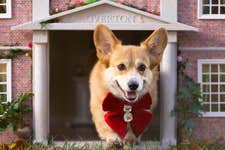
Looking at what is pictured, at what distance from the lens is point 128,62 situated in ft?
30.3

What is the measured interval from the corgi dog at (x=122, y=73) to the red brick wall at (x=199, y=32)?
5.95ft

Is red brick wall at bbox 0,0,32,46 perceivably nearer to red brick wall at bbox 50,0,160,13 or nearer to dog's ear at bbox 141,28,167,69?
red brick wall at bbox 50,0,160,13

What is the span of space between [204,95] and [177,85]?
0.68 meters

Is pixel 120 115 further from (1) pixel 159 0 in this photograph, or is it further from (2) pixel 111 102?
(1) pixel 159 0

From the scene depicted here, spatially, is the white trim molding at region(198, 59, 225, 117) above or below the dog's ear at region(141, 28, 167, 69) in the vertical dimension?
below

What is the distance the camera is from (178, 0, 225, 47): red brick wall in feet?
37.3

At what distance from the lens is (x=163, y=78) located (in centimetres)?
1112

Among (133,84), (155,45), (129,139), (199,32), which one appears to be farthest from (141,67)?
(199,32)

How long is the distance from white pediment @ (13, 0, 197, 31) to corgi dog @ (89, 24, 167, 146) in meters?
1.13

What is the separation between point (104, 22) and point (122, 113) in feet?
6.42

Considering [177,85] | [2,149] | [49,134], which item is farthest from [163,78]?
[2,149]

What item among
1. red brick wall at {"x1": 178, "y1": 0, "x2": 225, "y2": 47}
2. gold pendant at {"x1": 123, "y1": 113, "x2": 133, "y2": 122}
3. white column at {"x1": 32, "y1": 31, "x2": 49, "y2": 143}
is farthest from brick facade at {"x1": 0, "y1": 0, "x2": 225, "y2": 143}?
gold pendant at {"x1": 123, "y1": 113, "x2": 133, "y2": 122}

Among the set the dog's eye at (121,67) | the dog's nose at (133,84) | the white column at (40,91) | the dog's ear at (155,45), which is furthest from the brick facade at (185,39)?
the dog's nose at (133,84)

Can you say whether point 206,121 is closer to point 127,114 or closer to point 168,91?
point 168,91
